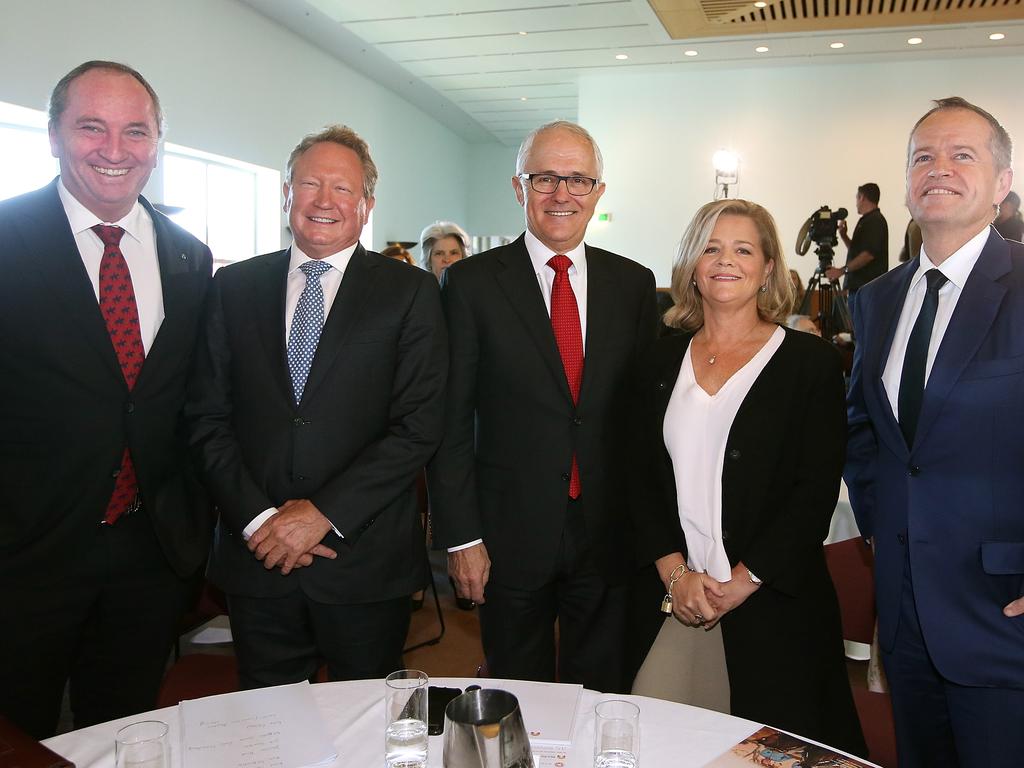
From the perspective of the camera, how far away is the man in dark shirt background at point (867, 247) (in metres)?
8.41

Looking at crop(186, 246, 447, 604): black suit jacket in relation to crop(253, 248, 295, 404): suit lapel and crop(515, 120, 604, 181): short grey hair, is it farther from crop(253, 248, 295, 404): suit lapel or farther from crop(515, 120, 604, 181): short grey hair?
crop(515, 120, 604, 181): short grey hair

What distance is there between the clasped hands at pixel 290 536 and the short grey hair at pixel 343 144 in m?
0.85

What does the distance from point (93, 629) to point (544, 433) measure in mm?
1247

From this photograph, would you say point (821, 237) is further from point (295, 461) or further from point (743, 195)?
point (295, 461)

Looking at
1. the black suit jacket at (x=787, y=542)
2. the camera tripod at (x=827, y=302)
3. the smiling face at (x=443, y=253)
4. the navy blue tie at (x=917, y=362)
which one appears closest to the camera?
the navy blue tie at (x=917, y=362)

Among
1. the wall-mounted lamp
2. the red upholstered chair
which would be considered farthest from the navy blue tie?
the wall-mounted lamp

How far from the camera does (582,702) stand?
5.04 feet

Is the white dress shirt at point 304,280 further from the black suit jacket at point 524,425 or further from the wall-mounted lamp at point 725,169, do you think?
the wall-mounted lamp at point 725,169

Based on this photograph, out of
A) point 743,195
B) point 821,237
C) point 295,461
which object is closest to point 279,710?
point 295,461

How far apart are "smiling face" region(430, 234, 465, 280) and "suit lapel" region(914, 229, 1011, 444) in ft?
12.9

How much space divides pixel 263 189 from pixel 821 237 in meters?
6.44

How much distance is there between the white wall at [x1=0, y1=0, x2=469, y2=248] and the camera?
6609 millimetres

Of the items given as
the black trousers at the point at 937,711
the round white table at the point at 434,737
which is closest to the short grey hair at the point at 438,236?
the black trousers at the point at 937,711

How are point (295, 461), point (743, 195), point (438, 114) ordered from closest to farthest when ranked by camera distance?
point (295, 461) < point (743, 195) < point (438, 114)
